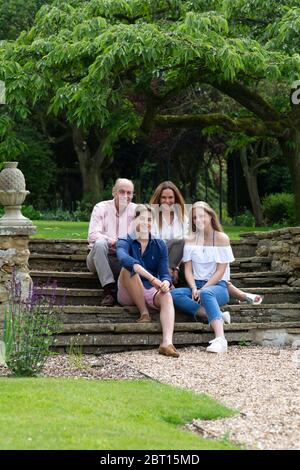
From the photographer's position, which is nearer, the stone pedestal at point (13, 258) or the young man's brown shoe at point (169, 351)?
the young man's brown shoe at point (169, 351)

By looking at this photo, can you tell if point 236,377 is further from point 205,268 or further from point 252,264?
point 252,264

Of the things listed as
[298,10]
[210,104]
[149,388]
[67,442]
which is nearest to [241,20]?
[298,10]

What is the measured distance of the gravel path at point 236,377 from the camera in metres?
5.47

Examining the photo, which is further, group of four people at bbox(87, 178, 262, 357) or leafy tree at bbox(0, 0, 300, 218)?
leafy tree at bbox(0, 0, 300, 218)

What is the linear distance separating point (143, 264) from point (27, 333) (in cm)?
184

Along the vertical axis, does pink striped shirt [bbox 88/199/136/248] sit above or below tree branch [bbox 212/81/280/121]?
below

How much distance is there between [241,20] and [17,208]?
18.6 ft

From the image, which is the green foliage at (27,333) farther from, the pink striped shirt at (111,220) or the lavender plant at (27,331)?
the pink striped shirt at (111,220)

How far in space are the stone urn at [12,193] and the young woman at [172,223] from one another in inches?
54.7

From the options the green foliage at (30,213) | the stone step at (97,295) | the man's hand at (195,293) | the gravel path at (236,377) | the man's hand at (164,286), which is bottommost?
the gravel path at (236,377)

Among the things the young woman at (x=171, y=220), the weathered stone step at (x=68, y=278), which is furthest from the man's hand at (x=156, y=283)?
the weathered stone step at (x=68, y=278)

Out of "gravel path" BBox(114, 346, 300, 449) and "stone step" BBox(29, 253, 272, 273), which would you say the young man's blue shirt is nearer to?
"gravel path" BBox(114, 346, 300, 449)

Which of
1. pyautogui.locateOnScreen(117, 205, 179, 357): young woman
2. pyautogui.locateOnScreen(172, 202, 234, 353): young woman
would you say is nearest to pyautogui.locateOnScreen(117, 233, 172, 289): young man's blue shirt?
pyautogui.locateOnScreen(117, 205, 179, 357): young woman

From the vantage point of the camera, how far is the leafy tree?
33.0ft
